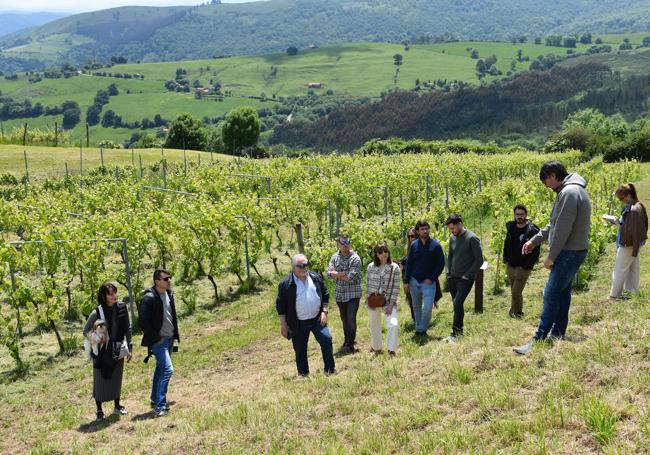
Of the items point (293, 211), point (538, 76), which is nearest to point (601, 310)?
point (293, 211)

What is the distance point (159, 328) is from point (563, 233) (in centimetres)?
457

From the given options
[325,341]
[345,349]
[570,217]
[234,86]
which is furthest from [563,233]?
[234,86]

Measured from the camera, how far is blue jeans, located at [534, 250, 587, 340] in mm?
6242

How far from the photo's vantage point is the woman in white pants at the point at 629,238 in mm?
8633

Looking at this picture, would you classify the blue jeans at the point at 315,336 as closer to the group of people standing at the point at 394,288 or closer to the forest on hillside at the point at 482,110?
the group of people standing at the point at 394,288

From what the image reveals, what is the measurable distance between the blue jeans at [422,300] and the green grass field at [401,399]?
28 cm

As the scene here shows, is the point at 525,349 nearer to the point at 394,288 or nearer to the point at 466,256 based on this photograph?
the point at 466,256

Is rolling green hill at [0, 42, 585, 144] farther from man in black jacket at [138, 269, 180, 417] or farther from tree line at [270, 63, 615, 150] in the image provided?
man in black jacket at [138, 269, 180, 417]

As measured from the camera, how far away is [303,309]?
7.56 m

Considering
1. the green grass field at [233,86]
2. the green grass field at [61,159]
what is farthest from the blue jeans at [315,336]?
the green grass field at [233,86]

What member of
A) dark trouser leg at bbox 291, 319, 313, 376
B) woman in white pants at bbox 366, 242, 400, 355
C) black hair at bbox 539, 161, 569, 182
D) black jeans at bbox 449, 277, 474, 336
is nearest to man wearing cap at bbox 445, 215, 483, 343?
black jeans at bbox 449, 277, 474, 336

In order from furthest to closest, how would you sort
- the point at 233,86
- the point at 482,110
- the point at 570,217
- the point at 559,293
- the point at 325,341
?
the point at 233,86, the point at 482,110, the point at 325,341, the point at 559,293, the point at 570,217

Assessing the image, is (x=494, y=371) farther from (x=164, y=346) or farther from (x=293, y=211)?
(x=293, y=211)

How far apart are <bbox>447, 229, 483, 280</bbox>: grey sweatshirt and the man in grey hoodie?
181 cm
